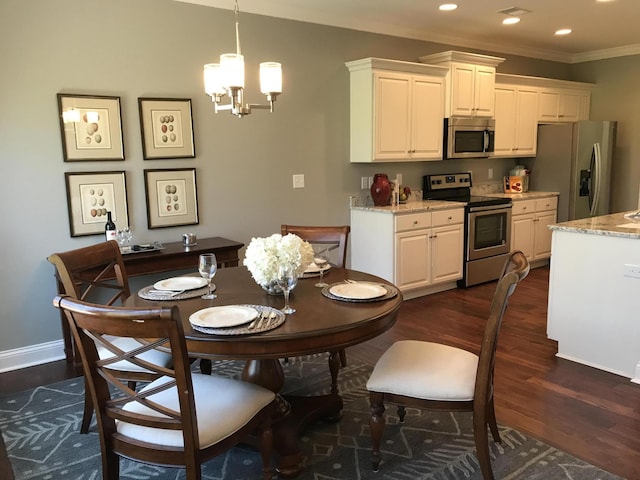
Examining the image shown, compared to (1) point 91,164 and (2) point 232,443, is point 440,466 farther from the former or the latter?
(1) point 91,164

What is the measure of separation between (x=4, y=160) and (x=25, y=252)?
0.60 meters

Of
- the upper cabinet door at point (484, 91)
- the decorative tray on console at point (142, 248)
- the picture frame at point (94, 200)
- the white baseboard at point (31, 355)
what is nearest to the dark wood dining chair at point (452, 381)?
the decorative tray on console at point (142, 248)

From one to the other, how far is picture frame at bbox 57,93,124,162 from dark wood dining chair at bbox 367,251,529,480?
2462 mm

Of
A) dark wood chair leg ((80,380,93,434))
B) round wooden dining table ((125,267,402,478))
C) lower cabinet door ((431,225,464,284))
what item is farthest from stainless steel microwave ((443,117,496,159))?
dark wood chair leg ((80,380,93,434))

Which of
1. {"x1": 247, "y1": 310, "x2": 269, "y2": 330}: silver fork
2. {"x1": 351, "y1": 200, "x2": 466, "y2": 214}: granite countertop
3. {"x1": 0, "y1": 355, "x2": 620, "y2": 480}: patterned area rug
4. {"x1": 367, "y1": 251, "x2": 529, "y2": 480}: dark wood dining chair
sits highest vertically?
{"x1": 351, "y1": 200, "x2": 466, "y2": 214}: granite countertop

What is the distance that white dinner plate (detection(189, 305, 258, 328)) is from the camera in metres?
1.88

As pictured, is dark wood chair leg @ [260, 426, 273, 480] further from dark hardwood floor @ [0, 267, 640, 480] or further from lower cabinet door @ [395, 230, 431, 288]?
lower cabinet door @ [395, 230, 431, 288]

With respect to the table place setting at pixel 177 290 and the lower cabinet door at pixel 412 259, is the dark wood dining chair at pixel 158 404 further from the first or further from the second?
the lower cabinet door at pixel 412 259

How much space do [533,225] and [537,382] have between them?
10.3 feet

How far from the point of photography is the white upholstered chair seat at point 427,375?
6.75ft

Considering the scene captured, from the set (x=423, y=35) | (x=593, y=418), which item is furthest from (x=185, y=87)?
(x=593, y=418)

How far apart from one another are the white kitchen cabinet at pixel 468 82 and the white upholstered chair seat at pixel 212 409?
12.9 feet

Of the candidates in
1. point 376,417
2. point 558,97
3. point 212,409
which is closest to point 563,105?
point 558,97

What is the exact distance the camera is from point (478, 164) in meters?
6.04
